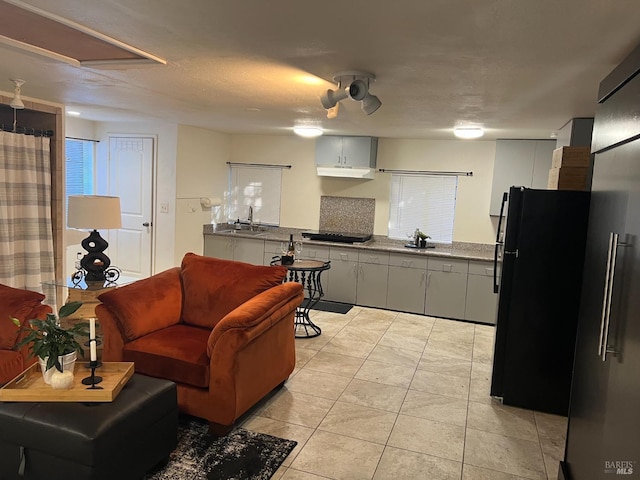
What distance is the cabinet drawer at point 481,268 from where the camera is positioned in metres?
5.35

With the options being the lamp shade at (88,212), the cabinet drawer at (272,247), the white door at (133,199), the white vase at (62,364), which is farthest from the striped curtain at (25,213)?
the cabinet drawer at (272,247)

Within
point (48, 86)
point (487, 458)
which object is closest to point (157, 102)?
point (48, 86)

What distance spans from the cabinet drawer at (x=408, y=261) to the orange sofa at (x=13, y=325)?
3.79 m

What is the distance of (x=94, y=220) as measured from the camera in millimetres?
3725

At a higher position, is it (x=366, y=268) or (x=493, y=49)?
(x=493, y=49)

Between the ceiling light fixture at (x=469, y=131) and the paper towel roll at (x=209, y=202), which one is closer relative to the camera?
the ceiling light fixture at (x=469, y=131)

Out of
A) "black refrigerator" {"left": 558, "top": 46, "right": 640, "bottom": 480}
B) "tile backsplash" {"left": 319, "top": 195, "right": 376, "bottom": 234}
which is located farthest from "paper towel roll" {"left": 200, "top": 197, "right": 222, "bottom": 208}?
"black refrigerator" {"left": 558, "top": 46, "right": 640, "bottom": 480}

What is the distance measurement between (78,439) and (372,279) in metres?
4.23

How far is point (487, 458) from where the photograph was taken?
8.96ft

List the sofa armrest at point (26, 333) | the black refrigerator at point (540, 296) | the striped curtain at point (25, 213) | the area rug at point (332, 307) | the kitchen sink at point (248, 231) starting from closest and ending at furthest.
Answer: the sofa armrest at point (26, 333)
the black refrigerator at point (540, 296)
the striped curtain at point (25, 213)
the area rug at point (332, 307)
the kitchen sink at point (248, 231)

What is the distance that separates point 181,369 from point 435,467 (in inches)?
62.1

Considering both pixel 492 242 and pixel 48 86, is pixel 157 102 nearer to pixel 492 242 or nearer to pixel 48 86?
pixel 48 86

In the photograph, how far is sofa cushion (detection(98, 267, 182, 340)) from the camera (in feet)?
9.78
